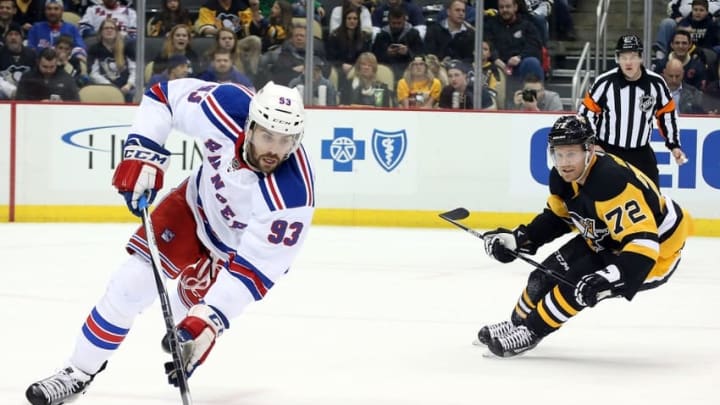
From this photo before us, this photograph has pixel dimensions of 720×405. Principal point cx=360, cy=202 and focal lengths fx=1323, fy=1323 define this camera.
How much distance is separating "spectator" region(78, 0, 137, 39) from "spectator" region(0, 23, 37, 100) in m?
0.44

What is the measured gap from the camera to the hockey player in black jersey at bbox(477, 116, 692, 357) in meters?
4.55

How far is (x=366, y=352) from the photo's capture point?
190 inches

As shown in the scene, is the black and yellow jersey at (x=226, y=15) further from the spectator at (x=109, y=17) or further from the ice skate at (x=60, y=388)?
the ice skate at (x=60, y=388)

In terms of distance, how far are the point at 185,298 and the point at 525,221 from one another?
18.6 feet

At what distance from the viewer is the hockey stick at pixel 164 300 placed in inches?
133

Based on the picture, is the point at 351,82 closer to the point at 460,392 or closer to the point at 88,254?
the point at 88,254

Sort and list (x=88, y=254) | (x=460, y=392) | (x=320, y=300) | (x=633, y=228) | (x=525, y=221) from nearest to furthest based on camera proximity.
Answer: (x=460, y=392) < (x=633, y=228) < (x=320, y=300) < (x=88, y=254) < (x=525, y=221)

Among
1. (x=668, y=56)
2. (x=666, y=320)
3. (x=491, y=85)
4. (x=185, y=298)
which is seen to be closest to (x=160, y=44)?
(x=491, y=85)

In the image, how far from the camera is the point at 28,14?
32.6 ft

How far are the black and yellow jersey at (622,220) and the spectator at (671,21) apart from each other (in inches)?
196

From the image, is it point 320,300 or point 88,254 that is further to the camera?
point 88,254

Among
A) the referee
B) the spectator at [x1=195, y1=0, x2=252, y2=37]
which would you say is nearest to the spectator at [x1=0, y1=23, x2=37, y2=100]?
the spectator at [x1=195, y1=0, x2=252, y2=37]

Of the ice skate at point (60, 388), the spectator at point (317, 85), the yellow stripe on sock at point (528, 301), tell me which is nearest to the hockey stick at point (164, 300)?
the ice skate at point (60, 388)

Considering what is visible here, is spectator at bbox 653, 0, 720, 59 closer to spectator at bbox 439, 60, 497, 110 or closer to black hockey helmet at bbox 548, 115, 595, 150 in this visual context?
spectator at bbox 439, 60, 497, 110
